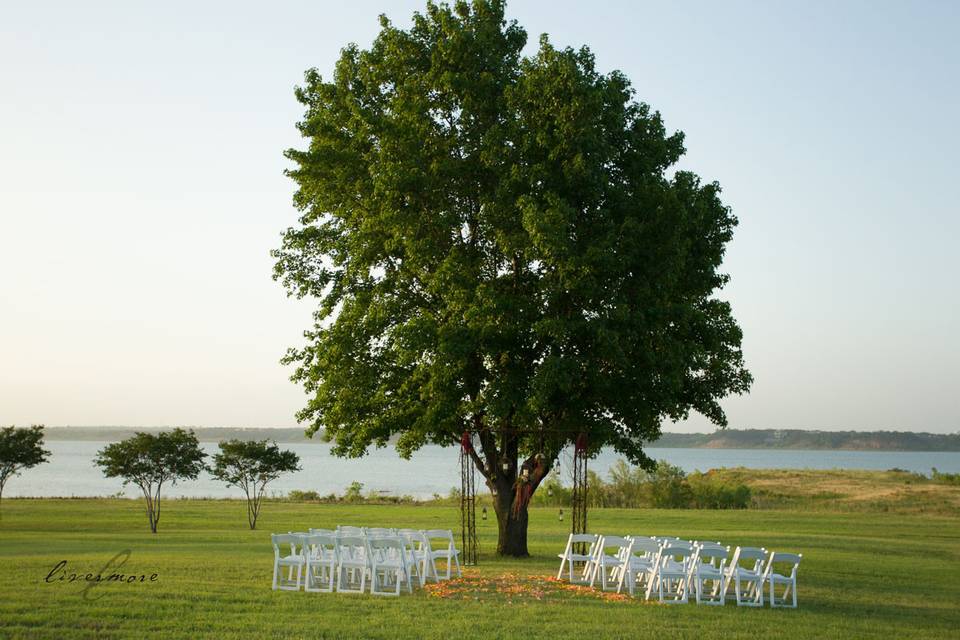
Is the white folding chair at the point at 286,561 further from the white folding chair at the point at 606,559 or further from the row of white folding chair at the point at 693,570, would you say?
the white folding chair at the point at 606,559

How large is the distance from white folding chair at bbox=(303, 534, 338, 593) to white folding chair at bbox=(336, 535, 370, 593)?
0.45 feet

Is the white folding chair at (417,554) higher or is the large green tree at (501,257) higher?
the large green tree at (501,257)

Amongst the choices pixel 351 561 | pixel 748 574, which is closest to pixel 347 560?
pixel 351 561

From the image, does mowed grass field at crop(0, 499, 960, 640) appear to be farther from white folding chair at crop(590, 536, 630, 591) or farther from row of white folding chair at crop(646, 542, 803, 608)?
white folding chair at crop(590, 536, 630, 591)

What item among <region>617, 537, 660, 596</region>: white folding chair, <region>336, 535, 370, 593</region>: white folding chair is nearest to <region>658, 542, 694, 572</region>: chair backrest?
<region>617, 537, 660, 596</region>: white folding chair

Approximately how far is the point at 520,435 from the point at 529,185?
21.7 feet

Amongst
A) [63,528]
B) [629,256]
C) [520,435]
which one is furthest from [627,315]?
[63,528]

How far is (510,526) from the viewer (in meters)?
22.6

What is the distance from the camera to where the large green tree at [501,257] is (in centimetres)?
2000

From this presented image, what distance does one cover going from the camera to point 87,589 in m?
14.1

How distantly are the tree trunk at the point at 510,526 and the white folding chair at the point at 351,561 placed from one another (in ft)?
21.6

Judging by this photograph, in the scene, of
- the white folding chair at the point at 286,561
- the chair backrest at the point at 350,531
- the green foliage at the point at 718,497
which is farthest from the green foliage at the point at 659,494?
the white folding chair at the point at 286,561

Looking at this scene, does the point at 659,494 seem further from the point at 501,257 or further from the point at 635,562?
the point at 635,562

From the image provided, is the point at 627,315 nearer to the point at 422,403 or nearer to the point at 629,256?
the point at 629,256
